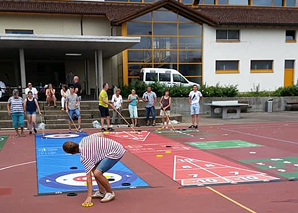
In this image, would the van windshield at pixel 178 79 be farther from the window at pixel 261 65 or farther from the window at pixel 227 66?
the window at pixel 261 65

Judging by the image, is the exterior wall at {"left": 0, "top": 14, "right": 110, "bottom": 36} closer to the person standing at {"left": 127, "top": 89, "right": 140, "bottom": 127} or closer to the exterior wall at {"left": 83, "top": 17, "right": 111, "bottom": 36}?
the exterior wall at {"left": 83, "top": 17, "right": 111, "bottom": 36}

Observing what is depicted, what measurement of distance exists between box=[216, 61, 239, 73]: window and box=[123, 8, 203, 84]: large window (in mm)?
1914

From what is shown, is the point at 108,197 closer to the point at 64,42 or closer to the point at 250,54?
the point at 64,42

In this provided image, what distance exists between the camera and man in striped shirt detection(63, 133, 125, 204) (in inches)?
189

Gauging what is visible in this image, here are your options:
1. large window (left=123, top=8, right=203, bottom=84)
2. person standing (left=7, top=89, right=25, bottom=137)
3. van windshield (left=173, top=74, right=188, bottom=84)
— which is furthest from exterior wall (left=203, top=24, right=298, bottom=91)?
person standing (left=7, top=89, right=25, bottom=137)

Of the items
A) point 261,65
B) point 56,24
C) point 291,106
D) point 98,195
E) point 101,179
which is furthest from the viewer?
point 261,65

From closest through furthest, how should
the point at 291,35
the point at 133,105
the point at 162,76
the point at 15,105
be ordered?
1. the point at 15,105
2. the point at 133,105
3. the point at 162,76
4. the point at 291,35

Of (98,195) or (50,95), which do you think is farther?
(50,95)

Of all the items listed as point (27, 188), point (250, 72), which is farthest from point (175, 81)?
point (27, 188)

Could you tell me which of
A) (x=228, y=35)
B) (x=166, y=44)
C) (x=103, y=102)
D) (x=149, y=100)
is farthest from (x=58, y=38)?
(x=228, y=35)

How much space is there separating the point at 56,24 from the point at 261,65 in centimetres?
1722

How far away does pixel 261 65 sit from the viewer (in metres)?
27.1

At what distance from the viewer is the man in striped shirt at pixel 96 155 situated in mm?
4809

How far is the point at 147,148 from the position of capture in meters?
9.67
